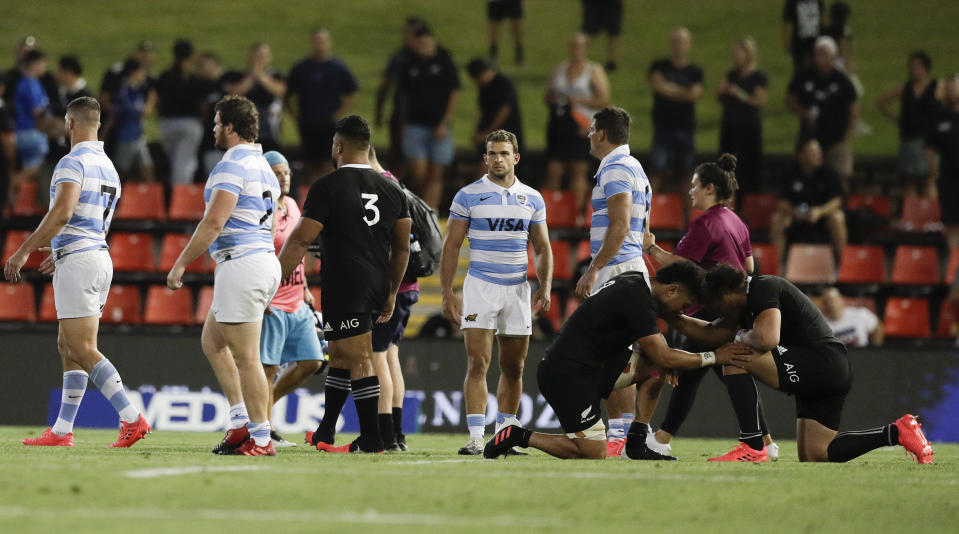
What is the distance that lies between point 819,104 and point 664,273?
32.5 feet

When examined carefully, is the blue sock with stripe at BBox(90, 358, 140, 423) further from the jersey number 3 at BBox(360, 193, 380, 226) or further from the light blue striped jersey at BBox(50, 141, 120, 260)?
the jersey number 3 at BBox(360, 193, 380, 226)

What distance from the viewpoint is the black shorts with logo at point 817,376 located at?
905 centimetres

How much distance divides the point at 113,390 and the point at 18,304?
7.41m

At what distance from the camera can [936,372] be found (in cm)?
1395

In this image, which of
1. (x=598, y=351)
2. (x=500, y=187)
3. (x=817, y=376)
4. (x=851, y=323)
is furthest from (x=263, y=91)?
(x=817, y=376)

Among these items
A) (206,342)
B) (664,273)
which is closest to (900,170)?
(664,273)

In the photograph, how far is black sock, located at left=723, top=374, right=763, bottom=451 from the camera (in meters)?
8.92

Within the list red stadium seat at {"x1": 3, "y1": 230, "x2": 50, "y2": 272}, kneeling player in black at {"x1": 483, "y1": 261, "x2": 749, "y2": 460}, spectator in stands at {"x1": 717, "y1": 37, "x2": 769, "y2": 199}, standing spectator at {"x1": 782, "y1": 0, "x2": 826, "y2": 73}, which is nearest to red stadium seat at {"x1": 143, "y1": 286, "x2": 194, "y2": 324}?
red stadium seat at {"x1": 3, "y1": 230, "x2": 50, "y2": 272}

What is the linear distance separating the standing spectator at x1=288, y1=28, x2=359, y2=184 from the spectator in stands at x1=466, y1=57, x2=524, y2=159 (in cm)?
167

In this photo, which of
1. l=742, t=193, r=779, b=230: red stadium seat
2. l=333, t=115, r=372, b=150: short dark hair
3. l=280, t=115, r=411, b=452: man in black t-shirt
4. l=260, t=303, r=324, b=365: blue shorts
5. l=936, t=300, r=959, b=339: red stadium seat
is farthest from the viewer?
l=742, t=193, r=779, b=230: red stadium seat

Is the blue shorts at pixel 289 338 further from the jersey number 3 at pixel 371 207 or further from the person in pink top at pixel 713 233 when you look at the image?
the person in pink top at pixel 713 233

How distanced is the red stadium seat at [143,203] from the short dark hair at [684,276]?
10.2 metres

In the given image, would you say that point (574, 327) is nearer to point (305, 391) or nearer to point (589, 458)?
point (589, 458)

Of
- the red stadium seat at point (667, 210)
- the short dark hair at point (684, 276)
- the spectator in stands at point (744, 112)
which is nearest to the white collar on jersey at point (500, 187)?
the short dark hair at point (684, 276)
